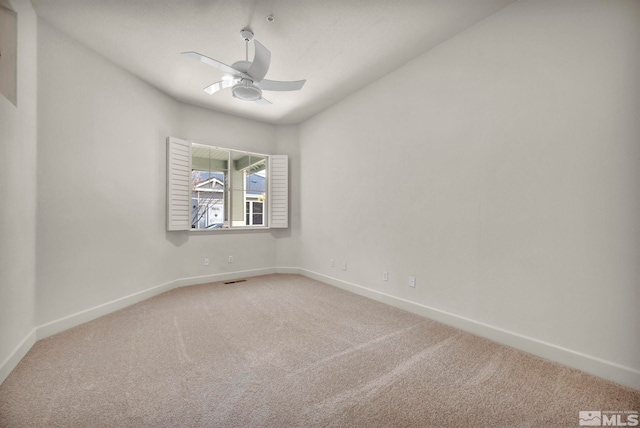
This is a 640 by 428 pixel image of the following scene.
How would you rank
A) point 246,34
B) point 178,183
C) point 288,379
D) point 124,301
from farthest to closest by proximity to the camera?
point 178,183 → point 124,301 → point 246,34 → point 288,379

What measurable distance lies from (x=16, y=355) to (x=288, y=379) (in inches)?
78.0

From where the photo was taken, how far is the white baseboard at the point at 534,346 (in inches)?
69.6

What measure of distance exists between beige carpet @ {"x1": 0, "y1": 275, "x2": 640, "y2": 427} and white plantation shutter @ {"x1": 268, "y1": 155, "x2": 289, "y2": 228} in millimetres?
2334

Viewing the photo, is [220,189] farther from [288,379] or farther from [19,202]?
[288,379]

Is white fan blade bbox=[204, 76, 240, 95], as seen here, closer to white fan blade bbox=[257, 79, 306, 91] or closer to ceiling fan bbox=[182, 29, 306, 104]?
ceiling fan bbox=[182, 29, 306, 104]

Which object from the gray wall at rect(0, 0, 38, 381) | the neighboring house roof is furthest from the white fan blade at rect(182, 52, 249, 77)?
the neighboring house roof

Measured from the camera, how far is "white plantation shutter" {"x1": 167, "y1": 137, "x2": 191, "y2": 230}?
395 cm

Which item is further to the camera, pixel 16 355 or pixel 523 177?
pixel 523 177

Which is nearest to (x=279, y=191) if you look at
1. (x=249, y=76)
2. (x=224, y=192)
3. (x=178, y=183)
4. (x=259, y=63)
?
(x=224, y=192)

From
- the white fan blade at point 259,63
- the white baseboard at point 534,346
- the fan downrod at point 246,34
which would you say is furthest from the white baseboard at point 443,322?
the fan downrod at point 246,34

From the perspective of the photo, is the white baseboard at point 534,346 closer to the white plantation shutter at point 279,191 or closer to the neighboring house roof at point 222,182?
the white plantation shutter at point 279,191

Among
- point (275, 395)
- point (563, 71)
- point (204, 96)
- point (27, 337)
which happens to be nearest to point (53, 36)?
point (204, 96)

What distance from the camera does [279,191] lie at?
197 inches

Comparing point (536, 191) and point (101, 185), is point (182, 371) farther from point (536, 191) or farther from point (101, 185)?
point (536, 191)
